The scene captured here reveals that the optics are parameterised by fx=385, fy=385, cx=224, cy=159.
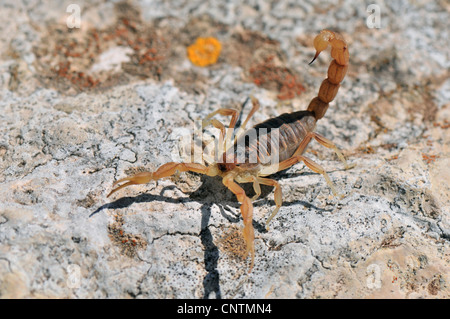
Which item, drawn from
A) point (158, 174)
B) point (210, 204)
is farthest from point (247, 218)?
point (158, 174)

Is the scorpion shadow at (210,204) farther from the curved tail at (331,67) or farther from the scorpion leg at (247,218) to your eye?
the curved tail at (331,67)

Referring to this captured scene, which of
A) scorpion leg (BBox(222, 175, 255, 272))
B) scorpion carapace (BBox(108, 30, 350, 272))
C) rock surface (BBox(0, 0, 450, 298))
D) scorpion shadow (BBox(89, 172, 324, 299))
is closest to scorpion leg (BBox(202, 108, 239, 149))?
scorpion carapace (BBox(108, 30, 350, 272))

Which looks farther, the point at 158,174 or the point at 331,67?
the point at 331,67

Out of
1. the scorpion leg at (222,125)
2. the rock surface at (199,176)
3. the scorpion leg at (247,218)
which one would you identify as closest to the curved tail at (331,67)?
the rock surface at (199,176)

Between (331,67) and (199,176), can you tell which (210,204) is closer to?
(199,176)

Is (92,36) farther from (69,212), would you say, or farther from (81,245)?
(81,245)

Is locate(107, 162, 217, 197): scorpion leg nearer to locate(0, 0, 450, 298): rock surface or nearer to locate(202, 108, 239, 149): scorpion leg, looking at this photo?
locate(0, 0, 450, 298): rock surface

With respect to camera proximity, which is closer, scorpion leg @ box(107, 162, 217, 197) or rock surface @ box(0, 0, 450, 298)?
rock surface @ box(0, 0, 450, 298)
